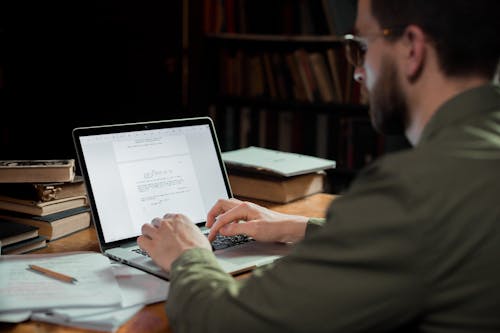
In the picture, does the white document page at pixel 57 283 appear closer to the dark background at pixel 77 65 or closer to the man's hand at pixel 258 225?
the man's hand at pixel 258 225

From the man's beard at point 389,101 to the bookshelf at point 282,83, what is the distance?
2.24 m

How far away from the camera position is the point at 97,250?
1.33m

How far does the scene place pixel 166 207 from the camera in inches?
55.3

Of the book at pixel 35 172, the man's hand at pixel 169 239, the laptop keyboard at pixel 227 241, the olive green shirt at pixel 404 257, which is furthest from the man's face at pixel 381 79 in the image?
the book at pixel 35 172

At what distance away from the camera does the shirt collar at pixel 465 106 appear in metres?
0.83

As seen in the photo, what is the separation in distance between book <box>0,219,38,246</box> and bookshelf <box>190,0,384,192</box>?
2.18 m

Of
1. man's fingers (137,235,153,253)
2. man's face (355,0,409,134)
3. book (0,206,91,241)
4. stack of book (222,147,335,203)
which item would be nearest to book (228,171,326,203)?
stack of book (222,147,335,203)

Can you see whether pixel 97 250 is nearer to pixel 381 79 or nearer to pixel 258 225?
pixel 258 225

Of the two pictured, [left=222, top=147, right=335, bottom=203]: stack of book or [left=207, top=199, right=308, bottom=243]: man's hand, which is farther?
[left=222, top=147, right=335, bottom=203]: stack of book

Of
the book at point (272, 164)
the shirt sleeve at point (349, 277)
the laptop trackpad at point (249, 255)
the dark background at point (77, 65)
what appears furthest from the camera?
the dark background at point (77, 65)

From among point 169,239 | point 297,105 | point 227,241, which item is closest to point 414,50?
point 169,239

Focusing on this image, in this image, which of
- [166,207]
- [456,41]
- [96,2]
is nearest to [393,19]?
[456,41]

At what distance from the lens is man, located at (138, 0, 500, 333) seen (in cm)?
71

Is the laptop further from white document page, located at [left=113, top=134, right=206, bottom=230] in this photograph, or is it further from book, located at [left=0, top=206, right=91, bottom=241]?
book, located at [left=0, top=206, right=91, bottom=241]
